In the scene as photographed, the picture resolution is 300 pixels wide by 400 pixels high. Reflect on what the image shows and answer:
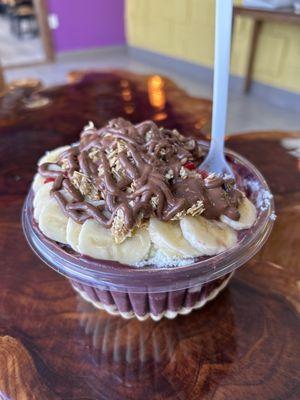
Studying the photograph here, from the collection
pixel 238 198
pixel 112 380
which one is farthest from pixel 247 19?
pixel 112 380

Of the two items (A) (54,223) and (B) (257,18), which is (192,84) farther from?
(A) (54,223)

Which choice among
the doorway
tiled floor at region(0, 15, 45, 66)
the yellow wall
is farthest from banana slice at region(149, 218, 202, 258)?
tiled floor at region(0, 15, 45, 66)

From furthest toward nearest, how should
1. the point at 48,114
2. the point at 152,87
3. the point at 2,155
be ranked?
the point at 152,87
the point at 48,114
the point at 2,155

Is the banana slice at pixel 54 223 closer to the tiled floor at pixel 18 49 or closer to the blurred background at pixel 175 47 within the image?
the blurred background at pixel 175 47

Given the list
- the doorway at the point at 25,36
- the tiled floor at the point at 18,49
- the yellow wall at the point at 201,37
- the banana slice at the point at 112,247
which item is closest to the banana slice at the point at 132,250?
the banana slice at the point at 112,247

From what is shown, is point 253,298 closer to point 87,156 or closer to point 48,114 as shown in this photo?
point 87,156

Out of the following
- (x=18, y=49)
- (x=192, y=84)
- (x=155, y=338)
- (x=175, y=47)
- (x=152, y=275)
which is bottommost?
(x=192, y=84)

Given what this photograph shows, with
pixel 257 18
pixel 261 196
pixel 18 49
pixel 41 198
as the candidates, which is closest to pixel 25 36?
pixel 18 49

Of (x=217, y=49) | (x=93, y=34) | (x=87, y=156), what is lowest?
(x=93, y=34)
